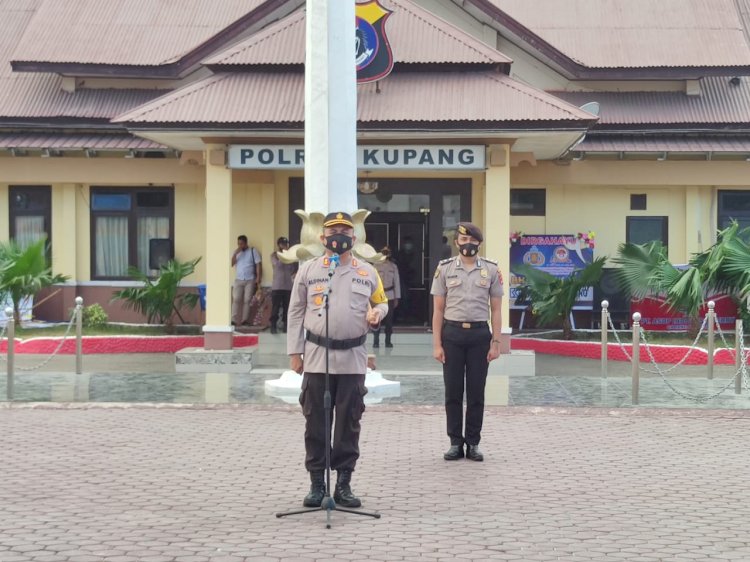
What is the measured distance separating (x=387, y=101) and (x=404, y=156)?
2.81 feet

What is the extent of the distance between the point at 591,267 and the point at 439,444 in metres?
9.32

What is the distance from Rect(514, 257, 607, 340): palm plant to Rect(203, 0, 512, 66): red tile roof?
4.14 m

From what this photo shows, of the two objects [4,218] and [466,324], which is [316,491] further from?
[4,218]

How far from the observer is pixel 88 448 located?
421 inches

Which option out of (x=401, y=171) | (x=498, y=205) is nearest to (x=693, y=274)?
(x=498, y=205)

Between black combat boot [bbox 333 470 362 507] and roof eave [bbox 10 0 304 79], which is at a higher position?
roof eave [bbox 10 0 304 79]

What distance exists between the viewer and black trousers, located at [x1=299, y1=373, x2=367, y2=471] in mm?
8078

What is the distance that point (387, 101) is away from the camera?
17125mm

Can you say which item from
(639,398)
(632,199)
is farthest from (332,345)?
(632,199)

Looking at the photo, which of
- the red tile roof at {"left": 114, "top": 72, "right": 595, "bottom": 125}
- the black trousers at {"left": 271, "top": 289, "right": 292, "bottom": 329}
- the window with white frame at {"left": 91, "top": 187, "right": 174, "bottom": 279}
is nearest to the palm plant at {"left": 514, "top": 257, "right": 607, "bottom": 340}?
the red tile roof at {"left": 114, "top": 72, "right": 595, "bottom": 125}

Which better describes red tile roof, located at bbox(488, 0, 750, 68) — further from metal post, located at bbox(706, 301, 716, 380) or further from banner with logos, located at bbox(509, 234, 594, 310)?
metal post, located at bbox(706, 301, 716, 380)

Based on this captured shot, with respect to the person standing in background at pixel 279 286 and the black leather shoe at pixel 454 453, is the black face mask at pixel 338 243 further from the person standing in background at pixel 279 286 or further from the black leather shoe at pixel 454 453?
the person standing in background at pixel 279 286

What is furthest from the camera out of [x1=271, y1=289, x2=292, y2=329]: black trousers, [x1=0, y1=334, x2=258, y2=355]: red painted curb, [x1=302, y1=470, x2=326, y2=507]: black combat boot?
[x1=271, y1=289, x2=292, y2=329]: black trousers

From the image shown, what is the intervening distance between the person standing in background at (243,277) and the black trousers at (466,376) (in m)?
11.3
